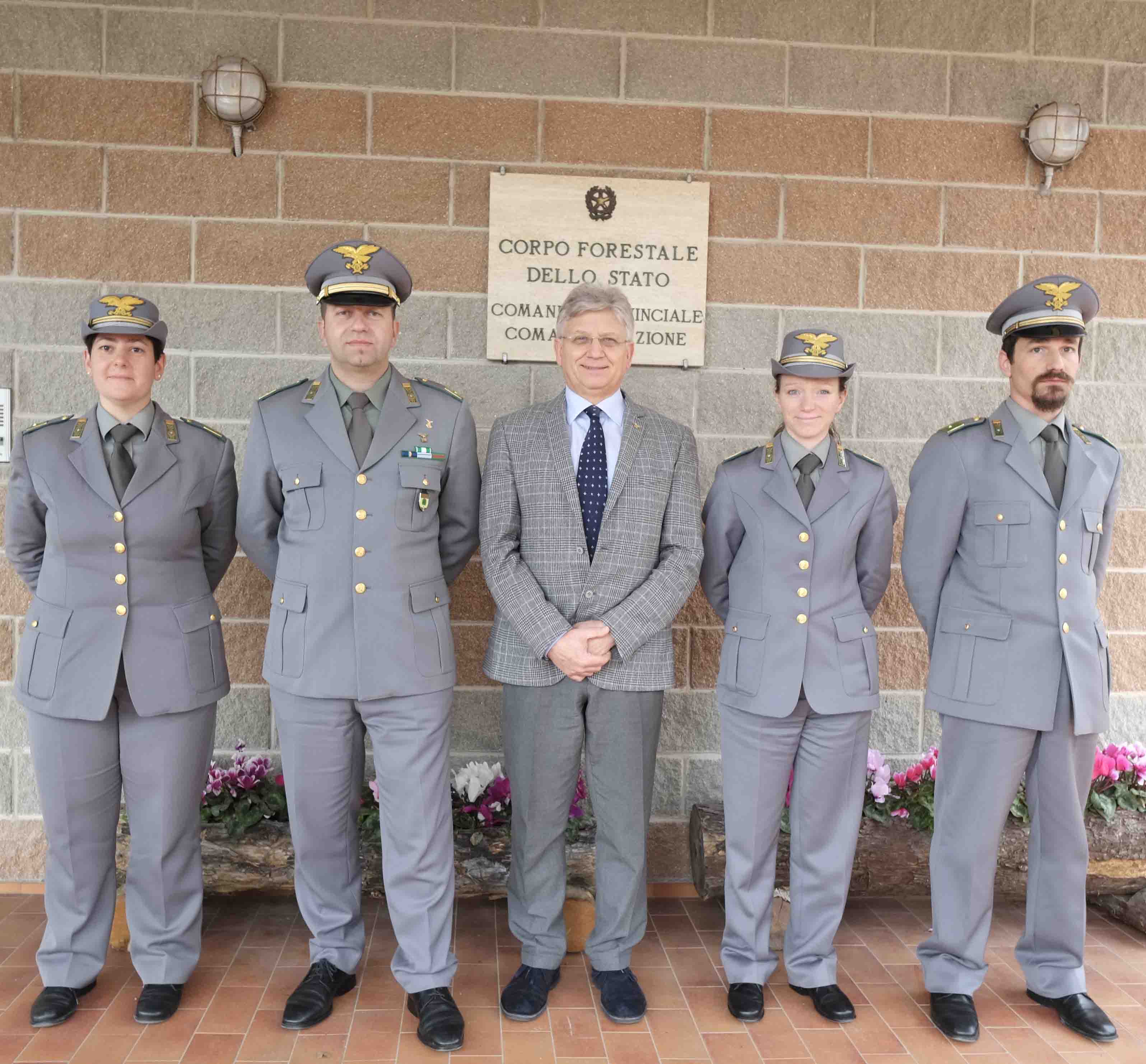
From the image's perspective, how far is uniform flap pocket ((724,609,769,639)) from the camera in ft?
8.44

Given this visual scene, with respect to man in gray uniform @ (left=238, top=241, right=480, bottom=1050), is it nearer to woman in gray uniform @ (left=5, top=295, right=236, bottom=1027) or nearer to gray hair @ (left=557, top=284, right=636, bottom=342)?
woman in gray uniform @ (left=5, top=295, right=236, bottom=1027)

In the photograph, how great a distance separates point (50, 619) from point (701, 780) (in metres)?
2.18

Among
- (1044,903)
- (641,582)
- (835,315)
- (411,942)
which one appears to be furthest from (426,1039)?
(835,315)

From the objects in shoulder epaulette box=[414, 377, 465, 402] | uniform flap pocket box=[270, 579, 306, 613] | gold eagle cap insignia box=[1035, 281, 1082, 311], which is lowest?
uniform flap pocket box=[270, 579, 306, 613]

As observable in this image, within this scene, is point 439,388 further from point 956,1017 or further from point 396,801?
point 956,1017

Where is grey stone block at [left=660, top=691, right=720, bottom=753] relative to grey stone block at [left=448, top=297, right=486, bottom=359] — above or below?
below

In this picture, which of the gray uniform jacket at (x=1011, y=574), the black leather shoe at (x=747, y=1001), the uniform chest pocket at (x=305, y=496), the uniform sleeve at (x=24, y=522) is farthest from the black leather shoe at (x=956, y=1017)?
the uniform sleeve at (x=24, y=522)

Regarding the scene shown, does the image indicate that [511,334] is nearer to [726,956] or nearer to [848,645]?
[848,645]

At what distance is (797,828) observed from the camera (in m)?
2.62

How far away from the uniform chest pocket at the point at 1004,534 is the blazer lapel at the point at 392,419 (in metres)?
1.52

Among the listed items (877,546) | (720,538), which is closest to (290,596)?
(720,538)

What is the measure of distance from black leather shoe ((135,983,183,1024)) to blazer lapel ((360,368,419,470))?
4.78ft

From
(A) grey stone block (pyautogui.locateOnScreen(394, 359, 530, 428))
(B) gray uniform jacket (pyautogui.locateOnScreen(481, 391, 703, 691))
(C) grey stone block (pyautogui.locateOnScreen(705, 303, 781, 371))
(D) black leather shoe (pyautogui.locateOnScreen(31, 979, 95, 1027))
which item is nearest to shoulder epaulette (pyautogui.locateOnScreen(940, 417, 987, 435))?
(B) gray uniform jacket (pyautogui.locateOnScreen(481, 391, 703, 691))

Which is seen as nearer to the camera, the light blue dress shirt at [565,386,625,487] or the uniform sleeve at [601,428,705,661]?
the uniform sleeve at [601,428,705,661]
